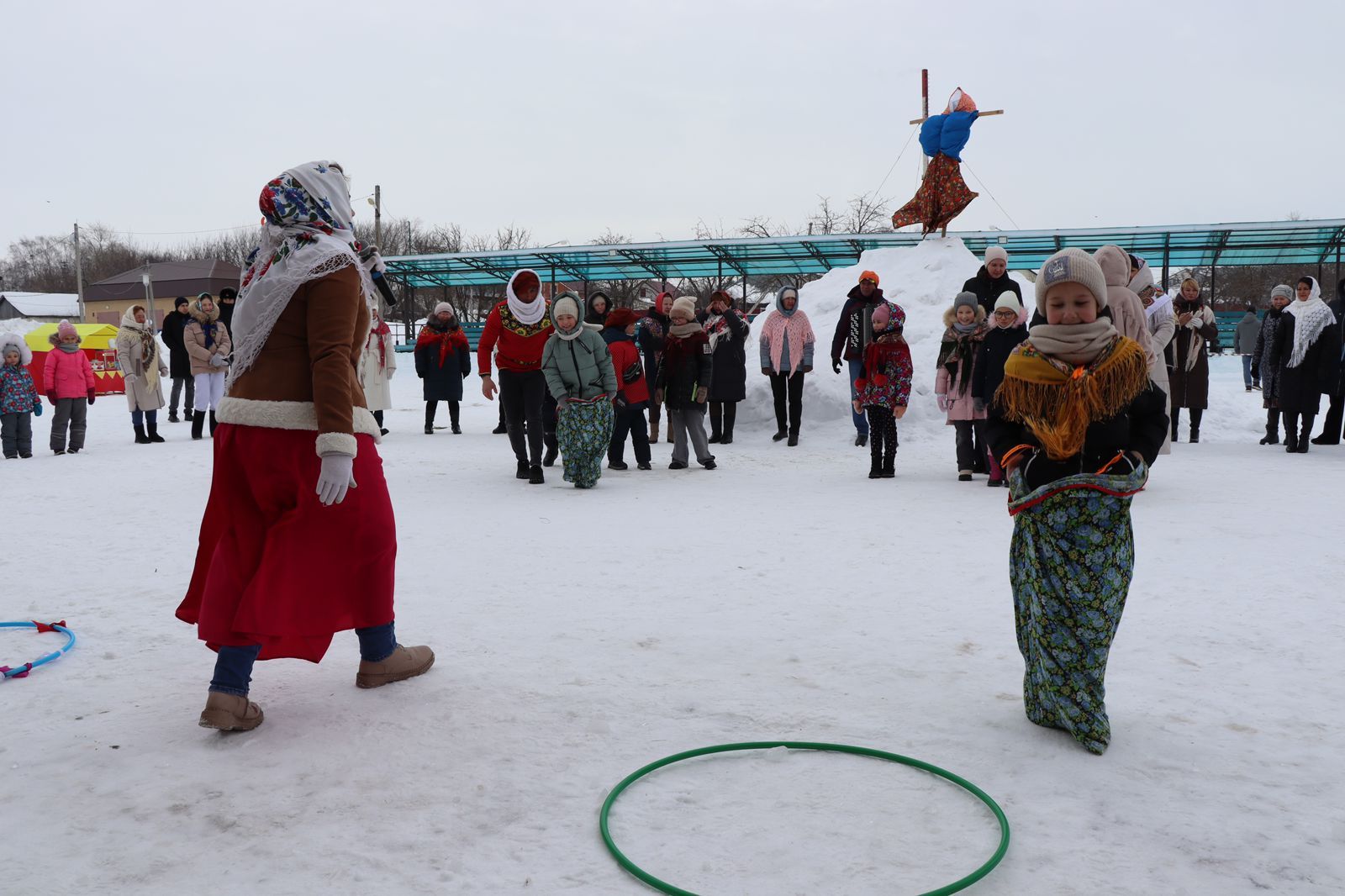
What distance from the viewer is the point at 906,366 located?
8750 mm

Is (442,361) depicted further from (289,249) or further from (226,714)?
(226,714)

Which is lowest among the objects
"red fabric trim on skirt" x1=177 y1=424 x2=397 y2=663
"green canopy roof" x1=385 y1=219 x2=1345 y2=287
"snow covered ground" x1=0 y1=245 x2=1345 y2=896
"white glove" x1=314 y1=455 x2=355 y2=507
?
"snow covered ground" x1=0 y1=245 x2=1345 y2=896

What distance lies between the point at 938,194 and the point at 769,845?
14610mm

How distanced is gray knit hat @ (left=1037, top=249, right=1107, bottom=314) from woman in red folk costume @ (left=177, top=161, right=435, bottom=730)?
2.21 m

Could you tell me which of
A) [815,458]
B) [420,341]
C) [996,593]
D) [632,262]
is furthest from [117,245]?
[996,593]

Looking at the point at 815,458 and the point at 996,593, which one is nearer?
the point at 996,593

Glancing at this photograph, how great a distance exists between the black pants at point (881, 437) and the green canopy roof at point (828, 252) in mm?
10639

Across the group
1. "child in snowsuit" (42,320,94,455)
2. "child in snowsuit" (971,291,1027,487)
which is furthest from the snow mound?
"child in snowsuit" (42,320,94,455)

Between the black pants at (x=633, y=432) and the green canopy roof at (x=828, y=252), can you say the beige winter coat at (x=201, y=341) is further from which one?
the green canopy roof at (x=828, y=252)

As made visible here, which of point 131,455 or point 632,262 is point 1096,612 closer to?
point 131,455

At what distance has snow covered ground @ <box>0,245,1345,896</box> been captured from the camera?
237 cm

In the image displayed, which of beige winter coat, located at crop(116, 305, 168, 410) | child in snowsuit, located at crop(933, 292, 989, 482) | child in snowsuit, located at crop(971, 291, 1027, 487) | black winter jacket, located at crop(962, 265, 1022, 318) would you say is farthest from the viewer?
beige winter coat, located at crop(116, 305, 168, 410)

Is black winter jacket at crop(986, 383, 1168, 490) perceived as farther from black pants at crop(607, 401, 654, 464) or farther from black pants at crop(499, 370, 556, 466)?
black pants at crop(607, 401, 654, 464)

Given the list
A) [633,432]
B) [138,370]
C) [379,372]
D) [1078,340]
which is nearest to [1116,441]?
[1078,340]
